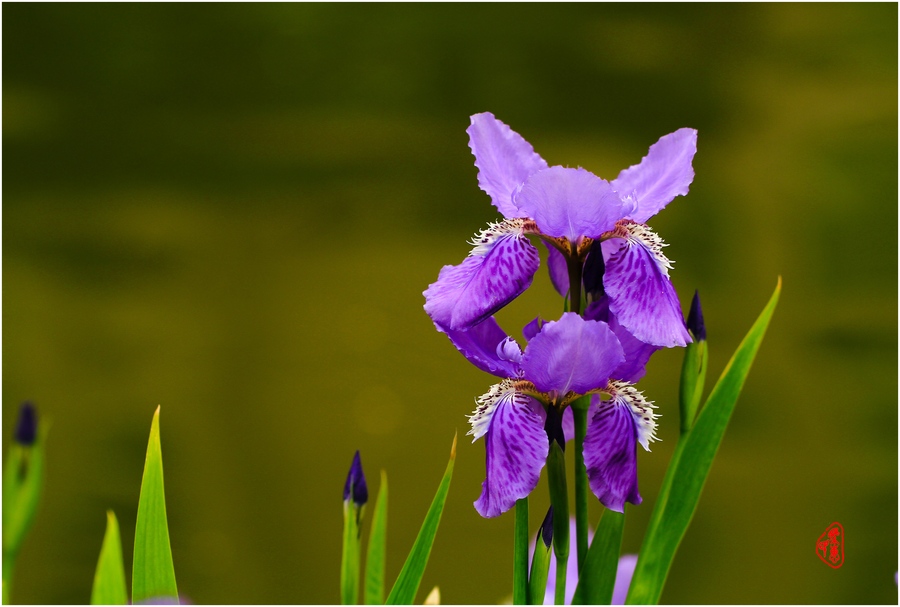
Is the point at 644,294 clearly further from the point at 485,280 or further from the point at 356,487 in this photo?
the point at 356,487

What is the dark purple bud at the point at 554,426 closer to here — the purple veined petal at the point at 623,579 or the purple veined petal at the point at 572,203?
the purple veined petal at the point at 572,203

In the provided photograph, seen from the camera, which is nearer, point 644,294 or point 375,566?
point 644,294

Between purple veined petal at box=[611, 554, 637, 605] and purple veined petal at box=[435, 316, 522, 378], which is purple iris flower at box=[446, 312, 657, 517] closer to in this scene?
purple veined petal at box=[435, 316, 522, 378]

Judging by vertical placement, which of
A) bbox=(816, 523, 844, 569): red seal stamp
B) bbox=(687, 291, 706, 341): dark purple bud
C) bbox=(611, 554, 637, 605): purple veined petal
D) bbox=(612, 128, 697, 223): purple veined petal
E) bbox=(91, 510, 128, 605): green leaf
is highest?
bbox=(612, 128, 697, 223): purple veined petal

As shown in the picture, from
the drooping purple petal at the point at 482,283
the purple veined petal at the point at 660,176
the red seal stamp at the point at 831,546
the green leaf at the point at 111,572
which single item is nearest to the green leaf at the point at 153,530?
the green leaf at the point at 111,572

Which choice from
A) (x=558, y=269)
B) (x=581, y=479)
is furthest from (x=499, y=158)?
(x=581, y=479)

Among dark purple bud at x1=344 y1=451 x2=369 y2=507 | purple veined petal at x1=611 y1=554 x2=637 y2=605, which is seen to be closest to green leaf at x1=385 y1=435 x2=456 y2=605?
dark purple bud at x1=344 y1=451 x2=369 y2=507

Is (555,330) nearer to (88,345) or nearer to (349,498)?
(349,498)
